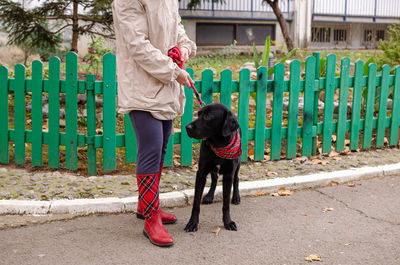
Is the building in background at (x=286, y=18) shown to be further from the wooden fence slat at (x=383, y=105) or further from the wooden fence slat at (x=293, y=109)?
the wooden fence slat at (x=293, y=109)

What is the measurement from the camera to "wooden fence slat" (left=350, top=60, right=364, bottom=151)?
6051 mm

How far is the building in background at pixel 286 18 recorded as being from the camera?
19734mm

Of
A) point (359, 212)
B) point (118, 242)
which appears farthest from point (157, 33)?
point (359, 212)

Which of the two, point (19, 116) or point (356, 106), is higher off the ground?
point (356, 106)

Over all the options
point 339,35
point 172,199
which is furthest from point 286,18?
point 172,199

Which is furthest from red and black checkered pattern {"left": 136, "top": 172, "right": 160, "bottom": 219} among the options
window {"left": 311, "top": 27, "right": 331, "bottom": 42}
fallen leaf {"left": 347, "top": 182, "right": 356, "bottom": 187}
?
window {"left": 311, "top": 27, "right": 331, "bottom": 42}

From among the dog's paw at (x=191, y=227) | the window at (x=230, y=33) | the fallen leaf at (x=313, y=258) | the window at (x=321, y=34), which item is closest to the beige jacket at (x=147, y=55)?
the dog's paw at (x=191, y=227)

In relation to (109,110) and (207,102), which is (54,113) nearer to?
(109,110)

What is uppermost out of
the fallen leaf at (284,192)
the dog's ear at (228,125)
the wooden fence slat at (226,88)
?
the wooden fence slat at (226,88)

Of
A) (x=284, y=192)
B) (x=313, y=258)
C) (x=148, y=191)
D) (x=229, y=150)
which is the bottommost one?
(x=313, y=258)

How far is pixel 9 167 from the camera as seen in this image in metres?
5.08

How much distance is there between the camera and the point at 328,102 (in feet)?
19.4

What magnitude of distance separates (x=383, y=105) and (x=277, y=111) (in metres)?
1.72

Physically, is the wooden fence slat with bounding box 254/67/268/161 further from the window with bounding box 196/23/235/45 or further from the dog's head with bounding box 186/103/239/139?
the window with bounding box 196/23/235/45
